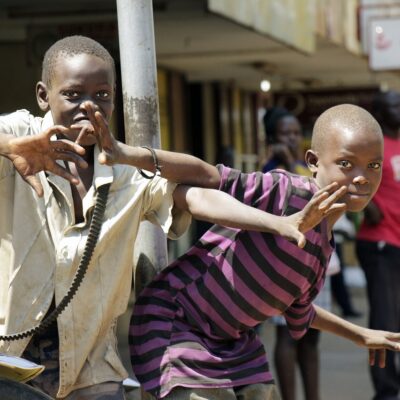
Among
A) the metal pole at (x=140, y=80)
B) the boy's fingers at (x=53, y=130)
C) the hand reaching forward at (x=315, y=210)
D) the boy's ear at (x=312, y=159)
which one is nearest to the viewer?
the boy's fingers at (x=53, y=130)

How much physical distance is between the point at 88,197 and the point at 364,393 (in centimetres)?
633

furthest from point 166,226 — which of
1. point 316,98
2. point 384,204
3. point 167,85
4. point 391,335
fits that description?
point 316,98

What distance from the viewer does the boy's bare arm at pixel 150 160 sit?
11.4 feet

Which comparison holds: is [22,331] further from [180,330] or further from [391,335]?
[391,335]

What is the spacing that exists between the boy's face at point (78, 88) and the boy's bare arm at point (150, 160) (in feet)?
0.49

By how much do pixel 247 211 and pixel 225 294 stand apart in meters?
0.35

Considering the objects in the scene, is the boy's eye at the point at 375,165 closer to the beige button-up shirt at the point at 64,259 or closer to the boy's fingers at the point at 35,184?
the beige button-up shirt at the point at 64,259

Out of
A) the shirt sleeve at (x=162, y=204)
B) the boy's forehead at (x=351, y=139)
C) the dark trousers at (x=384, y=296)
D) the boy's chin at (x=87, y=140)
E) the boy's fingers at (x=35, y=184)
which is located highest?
the boy's chin at (x=87, y=140)

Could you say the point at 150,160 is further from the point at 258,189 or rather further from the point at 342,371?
the point at 342,371

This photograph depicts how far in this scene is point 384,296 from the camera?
8422mm

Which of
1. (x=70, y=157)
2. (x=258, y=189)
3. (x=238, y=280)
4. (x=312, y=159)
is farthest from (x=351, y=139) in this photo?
(x=70, y=157)

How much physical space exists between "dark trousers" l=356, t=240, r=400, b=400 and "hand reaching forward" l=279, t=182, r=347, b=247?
189 inches

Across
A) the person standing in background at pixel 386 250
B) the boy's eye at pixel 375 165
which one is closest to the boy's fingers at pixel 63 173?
the boy's eye at pixel 375 165

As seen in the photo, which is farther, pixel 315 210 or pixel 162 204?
pixel 162 204
